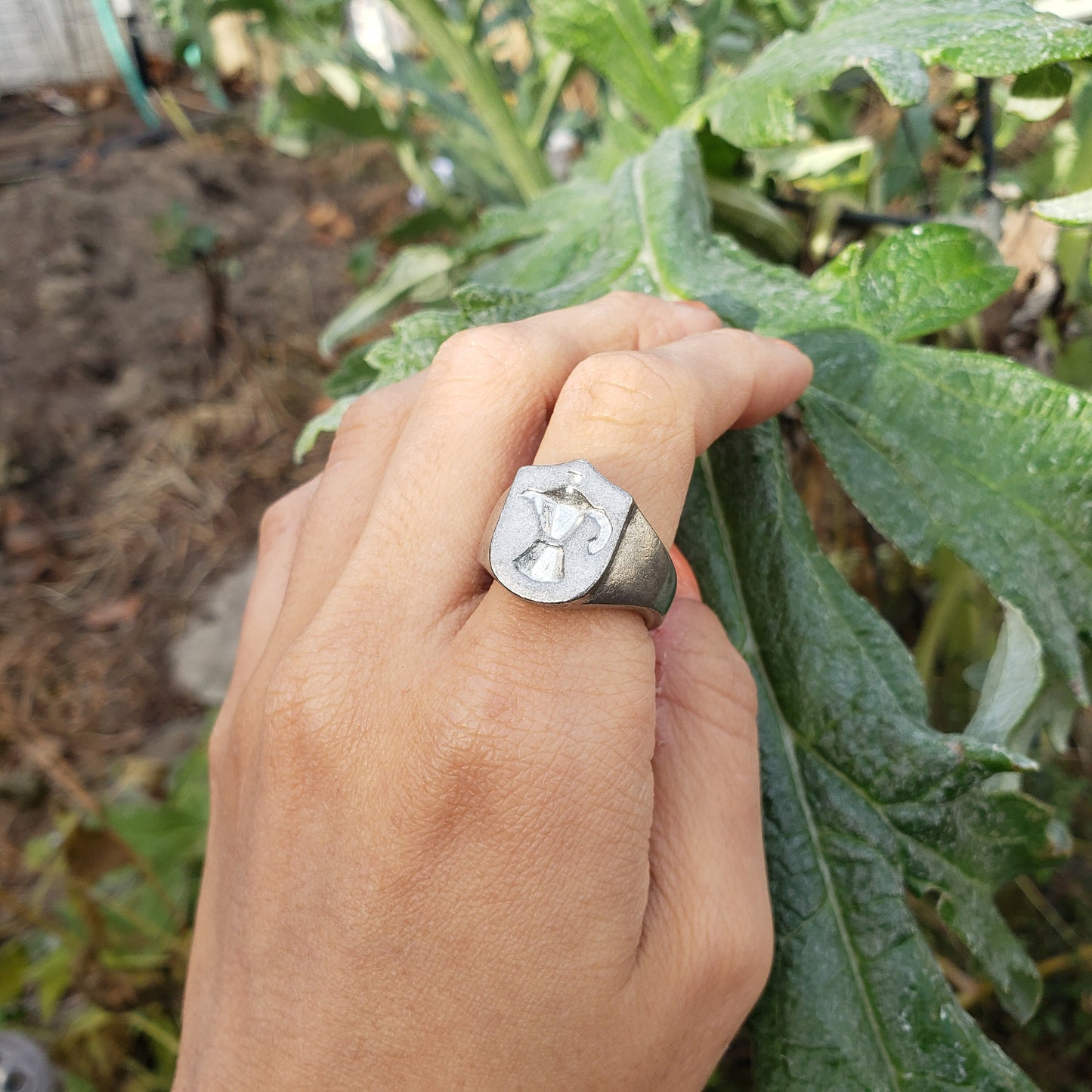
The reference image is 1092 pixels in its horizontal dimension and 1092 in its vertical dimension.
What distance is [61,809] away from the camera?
2.41 meters

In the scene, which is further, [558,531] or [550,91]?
[550,91]

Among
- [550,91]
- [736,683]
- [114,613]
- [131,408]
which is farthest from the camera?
[131,408]

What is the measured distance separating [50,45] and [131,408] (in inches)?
143

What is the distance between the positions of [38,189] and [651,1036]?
4.82m

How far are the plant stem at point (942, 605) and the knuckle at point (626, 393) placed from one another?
826 mm

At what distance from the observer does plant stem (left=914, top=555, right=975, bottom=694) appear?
1.33 m

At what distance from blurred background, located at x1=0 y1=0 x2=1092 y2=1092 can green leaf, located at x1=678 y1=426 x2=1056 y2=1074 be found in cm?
25

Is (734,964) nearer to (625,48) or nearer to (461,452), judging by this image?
(461,452)

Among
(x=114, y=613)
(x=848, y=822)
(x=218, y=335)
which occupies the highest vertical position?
(x=848, y=822)

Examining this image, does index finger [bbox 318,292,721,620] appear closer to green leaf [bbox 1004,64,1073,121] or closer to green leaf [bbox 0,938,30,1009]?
green leaf [bbox 1004,64,1073,121]

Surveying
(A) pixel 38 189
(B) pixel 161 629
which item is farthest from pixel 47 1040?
(A) pixel 38 189

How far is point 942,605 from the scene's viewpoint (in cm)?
138

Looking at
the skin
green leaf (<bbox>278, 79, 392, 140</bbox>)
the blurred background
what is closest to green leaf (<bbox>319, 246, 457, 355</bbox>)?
the blurred background

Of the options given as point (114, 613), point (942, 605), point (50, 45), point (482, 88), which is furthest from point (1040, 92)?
point (50, 45)
